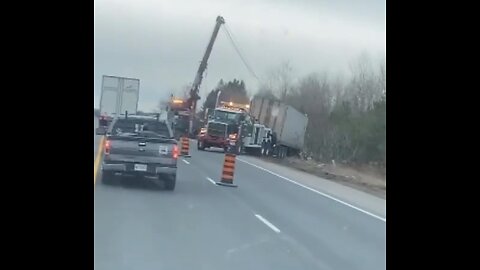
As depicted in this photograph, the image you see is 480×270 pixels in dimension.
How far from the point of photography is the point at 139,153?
19.7 metres

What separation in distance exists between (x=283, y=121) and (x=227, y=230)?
105 feet

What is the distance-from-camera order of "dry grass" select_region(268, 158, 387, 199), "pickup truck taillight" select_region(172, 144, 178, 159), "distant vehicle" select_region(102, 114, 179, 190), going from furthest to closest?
"dry grass" select_region(268, 158, 387, 199), "pickup truck taillight" select_region(172, 144, 178, 159), "distant vehicle" select_region(102, 114, 179, 190)

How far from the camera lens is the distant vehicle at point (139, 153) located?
64.7 feet

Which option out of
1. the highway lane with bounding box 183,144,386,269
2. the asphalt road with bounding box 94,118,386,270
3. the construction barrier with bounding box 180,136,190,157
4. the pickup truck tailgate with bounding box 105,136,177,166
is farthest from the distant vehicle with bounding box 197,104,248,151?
the pickup truck tailgate with bounding box 105,136,177,166

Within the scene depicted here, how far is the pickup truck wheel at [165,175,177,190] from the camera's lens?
2050 cm

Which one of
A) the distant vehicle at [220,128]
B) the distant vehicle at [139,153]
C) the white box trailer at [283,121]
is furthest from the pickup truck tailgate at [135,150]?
the distant vehicle at [220,128]

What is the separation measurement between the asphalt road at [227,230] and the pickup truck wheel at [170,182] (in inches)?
8.9

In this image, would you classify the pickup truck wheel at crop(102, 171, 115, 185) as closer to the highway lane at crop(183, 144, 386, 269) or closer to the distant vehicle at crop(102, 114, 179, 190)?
the distant vehicle at crop(102, 114, 179, 190)

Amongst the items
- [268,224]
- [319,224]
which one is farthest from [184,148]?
[268,224]

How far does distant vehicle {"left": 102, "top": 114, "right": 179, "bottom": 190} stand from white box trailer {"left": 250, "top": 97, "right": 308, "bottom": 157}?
22590 millimetres

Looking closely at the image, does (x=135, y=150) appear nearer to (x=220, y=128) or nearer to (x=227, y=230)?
(x=227, y=230)
